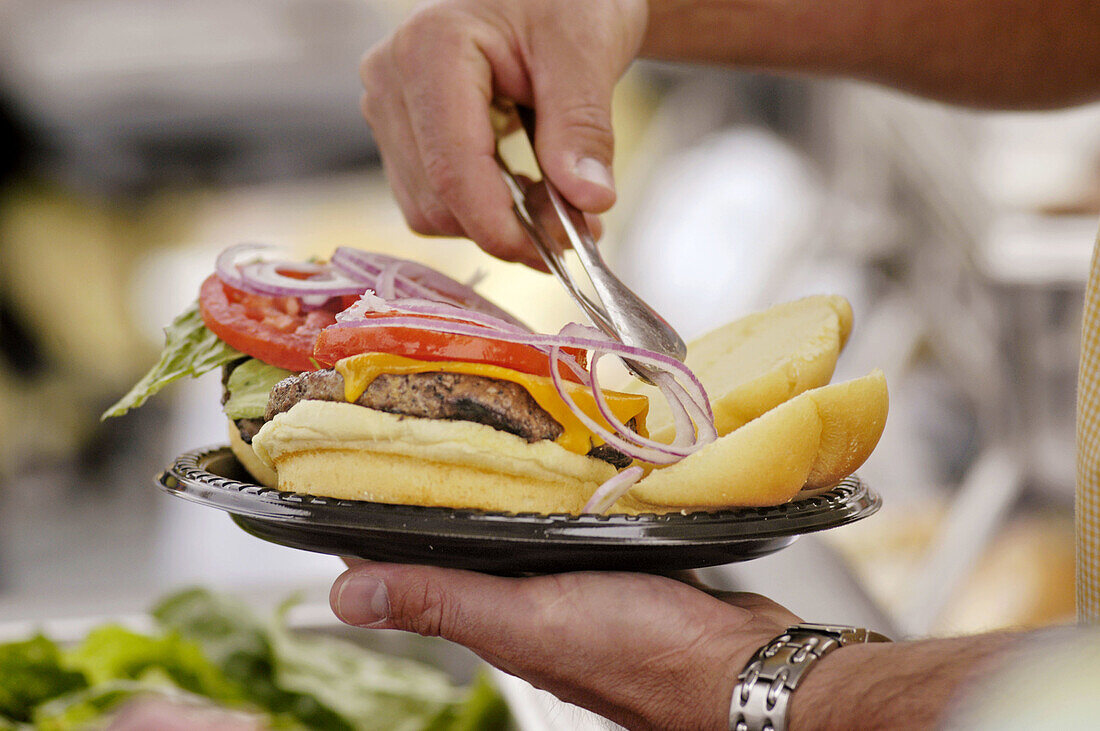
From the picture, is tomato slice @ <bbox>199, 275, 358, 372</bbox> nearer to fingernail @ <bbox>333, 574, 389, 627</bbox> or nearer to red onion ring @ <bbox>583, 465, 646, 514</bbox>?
fingernail @ <bbox>333, 574, 389, 627</bbox>

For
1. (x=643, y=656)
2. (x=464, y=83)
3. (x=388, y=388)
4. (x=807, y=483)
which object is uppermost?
(x=464, y=83)

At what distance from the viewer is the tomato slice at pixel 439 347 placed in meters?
0.97

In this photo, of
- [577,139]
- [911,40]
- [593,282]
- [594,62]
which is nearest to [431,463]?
[593,282]

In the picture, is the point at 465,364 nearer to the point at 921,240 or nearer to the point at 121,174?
the point at 921,240

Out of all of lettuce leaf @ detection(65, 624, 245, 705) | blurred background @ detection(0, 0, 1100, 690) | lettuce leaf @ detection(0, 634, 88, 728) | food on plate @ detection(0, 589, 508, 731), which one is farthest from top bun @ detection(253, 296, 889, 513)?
blurred background @ detection(0, 0, 1100, 690)

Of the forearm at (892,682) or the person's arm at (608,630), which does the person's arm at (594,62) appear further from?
the forearm at (892,682)

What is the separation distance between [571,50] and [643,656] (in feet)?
2.89

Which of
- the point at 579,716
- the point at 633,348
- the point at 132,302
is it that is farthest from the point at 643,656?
the point at 132,302

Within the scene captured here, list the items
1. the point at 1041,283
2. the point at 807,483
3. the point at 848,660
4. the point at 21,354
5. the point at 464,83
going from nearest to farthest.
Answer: the point at 848,660
the point at 807,483
the point at 464,83
the point at 1041,283
the point at 21,354

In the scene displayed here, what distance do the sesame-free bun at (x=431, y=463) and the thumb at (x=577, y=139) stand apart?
0.46 metres

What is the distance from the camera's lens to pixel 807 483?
1.10 metres

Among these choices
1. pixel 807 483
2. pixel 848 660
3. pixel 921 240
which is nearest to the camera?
pixel 848 660

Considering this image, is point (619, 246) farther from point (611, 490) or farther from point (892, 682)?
point (892, 682)

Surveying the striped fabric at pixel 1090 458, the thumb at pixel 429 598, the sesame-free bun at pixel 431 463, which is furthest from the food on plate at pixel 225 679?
the striped fabric at pixel 1090 458
